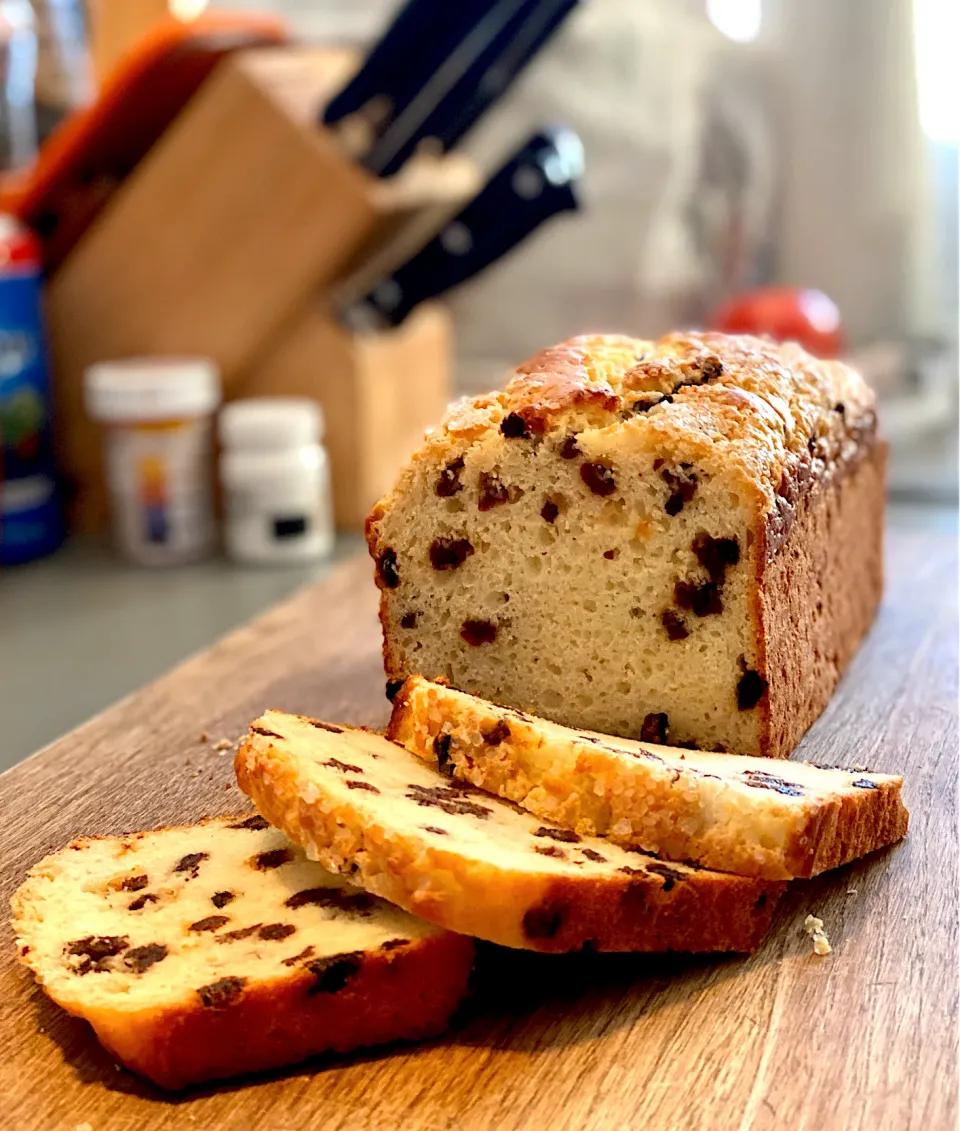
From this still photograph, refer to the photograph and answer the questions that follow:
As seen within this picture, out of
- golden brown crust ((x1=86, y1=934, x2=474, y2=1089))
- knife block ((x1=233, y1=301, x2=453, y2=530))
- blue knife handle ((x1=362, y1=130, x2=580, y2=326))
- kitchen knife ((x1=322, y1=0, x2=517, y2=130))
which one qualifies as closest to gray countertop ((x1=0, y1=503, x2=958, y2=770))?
knife block ((x1=233, y1=301, x2=453, y2=530))

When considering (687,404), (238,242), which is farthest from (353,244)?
(687,404)

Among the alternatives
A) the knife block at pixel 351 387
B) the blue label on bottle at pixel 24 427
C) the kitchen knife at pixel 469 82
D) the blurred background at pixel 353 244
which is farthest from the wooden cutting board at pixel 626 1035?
the kitchen knife at pixel 469 82

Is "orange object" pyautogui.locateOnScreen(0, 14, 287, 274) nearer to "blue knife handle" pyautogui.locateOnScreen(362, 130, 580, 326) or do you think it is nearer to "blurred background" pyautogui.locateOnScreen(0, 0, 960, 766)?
"blurred background" pyautogui.locateOnScreen(0, 0, 960, 766)

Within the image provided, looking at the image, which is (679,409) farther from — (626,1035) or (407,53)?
(407,53)

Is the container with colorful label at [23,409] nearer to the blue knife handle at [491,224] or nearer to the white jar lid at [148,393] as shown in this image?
the white jar lid at [148,393]

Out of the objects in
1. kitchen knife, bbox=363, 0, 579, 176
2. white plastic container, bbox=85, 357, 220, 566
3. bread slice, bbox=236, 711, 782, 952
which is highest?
kitchen knife, bbox=363, 0, 579, 176

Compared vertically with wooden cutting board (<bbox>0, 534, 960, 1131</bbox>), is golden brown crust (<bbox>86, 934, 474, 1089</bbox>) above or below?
above

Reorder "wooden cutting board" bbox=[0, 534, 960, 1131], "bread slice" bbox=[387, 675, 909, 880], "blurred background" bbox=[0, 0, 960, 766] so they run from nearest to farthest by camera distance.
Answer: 1. "wooden cutting board" bbox=[0, 534, 960, 1131]
2. "bread slice" bbox=[387, 675, 909, 880]
3. "blurred background" bbox=[0, 0, 960, 766]
